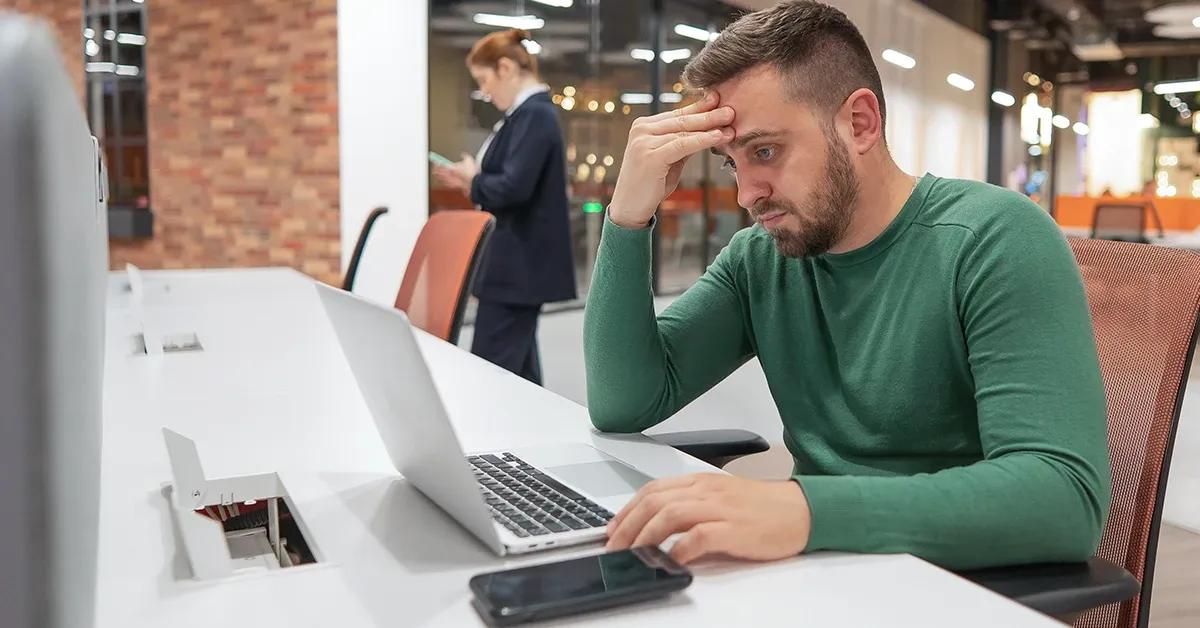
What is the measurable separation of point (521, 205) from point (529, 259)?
0.18 m

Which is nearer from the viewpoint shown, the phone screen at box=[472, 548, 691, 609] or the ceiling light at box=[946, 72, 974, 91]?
the phone screen at box=[472, 548, 691, 609]

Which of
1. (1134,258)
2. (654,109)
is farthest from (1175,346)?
(654,109)

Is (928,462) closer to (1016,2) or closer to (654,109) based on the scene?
(654,109)

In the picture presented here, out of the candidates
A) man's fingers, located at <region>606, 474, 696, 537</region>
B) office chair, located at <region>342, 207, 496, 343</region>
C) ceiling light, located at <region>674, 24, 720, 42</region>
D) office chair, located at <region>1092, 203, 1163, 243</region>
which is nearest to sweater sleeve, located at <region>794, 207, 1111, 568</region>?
man's fingers, located at <region>606, 474, 696, 537</region>

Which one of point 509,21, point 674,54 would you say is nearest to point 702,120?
point 509,21

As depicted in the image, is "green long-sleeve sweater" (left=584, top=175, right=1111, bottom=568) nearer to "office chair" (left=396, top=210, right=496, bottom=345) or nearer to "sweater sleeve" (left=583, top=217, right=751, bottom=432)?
"sweater sleeve" (left=583, top=217, right=751, bottom=432)

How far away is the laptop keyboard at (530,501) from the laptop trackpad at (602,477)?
0.02 m

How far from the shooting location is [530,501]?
0.98m

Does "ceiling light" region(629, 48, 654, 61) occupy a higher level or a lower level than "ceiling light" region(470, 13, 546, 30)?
lower

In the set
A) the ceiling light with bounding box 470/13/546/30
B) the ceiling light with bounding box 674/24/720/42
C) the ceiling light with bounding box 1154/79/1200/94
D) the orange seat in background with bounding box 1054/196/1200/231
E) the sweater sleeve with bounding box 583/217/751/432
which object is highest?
the ceiling light with bounding box 674/24/720/42

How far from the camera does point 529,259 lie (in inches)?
134

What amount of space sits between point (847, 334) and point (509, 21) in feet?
19.6

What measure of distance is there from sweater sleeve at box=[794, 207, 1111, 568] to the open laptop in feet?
0.70

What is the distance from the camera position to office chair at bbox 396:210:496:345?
6.72 feet
